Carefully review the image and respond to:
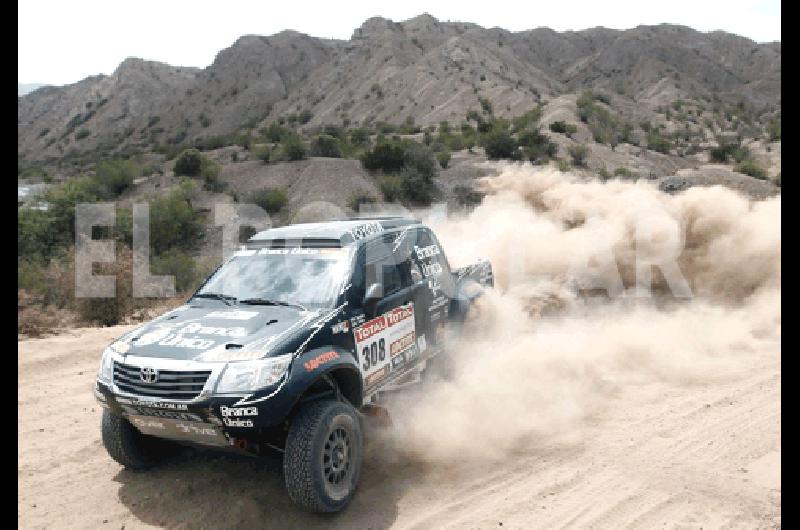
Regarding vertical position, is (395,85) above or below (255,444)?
above

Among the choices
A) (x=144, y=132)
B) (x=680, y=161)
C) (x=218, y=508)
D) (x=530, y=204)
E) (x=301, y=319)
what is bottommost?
(x=218, y=508)

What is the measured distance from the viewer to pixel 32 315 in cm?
1039

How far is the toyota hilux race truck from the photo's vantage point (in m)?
4.37

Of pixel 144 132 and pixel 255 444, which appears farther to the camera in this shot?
pixel 144 132

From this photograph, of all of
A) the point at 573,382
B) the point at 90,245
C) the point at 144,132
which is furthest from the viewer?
the point at 144,132

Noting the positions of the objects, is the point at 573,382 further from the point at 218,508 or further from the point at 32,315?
the point at 32,315

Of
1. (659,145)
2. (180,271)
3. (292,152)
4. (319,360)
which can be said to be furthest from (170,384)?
(659,145)

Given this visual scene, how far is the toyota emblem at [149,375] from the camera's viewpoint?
175 inches

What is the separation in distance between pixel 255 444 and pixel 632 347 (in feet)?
20.3

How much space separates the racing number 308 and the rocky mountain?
149 ft

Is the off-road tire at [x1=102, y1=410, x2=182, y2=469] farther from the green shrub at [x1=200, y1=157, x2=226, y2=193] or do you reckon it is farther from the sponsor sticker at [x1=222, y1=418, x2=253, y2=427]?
the green shrub at [x1=200, y1=157, x2=226, y2=193]

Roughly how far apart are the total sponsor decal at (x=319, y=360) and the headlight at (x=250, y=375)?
188mm

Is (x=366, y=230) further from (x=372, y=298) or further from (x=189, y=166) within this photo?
(x=189, y=166)
